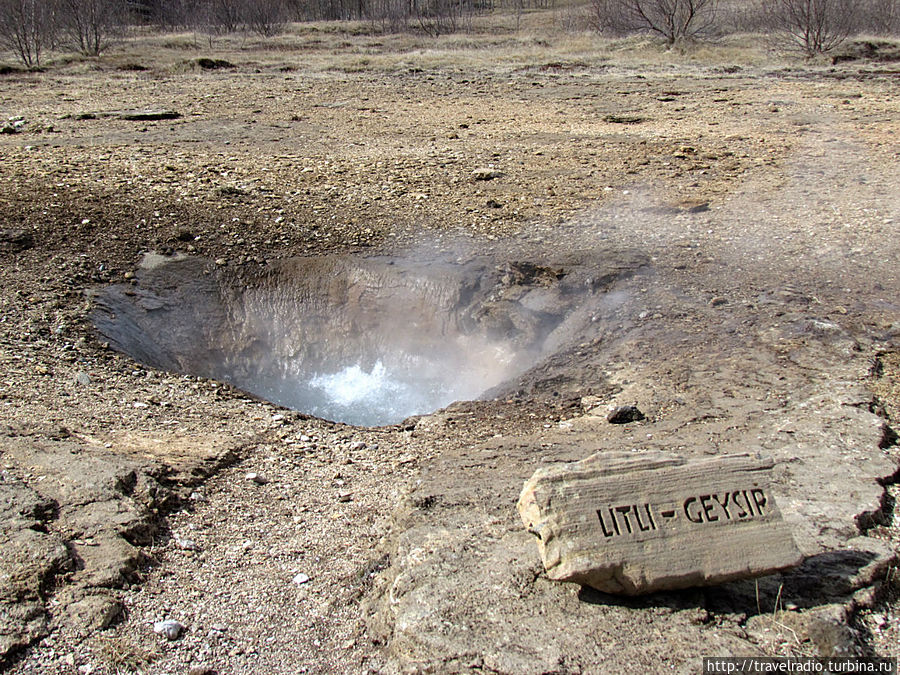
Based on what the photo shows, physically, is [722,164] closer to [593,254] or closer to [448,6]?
[593,254]

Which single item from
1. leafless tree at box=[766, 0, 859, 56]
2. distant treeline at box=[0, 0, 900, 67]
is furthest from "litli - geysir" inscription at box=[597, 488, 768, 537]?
distant treeline at box=[0, 0, 900, 67]

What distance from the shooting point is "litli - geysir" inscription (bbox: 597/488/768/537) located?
7.34 ft

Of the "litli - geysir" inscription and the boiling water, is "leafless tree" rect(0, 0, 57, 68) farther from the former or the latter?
the "litli - geysir" inscription

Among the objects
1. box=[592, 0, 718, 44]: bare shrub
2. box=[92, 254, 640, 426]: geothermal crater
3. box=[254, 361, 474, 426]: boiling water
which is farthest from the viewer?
box=[592, 0, 718, 44]: bare shrub

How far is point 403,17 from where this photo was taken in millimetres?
28188

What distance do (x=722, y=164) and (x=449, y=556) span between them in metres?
5.80

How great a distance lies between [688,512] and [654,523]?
0.41 ft

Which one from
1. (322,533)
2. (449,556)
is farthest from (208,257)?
(449,556)

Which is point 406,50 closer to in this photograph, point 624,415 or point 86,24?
point 86,24

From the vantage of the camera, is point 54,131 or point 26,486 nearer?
point 26,486

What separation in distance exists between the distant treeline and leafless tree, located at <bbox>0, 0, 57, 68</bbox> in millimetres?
22

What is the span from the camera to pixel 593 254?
17.7ft

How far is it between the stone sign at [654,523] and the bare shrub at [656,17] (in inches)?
655

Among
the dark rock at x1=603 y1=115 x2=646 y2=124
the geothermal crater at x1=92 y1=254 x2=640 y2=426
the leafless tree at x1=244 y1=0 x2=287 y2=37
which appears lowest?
the geothermal crater at x1=92 y1=254 x2=640 y2=426
